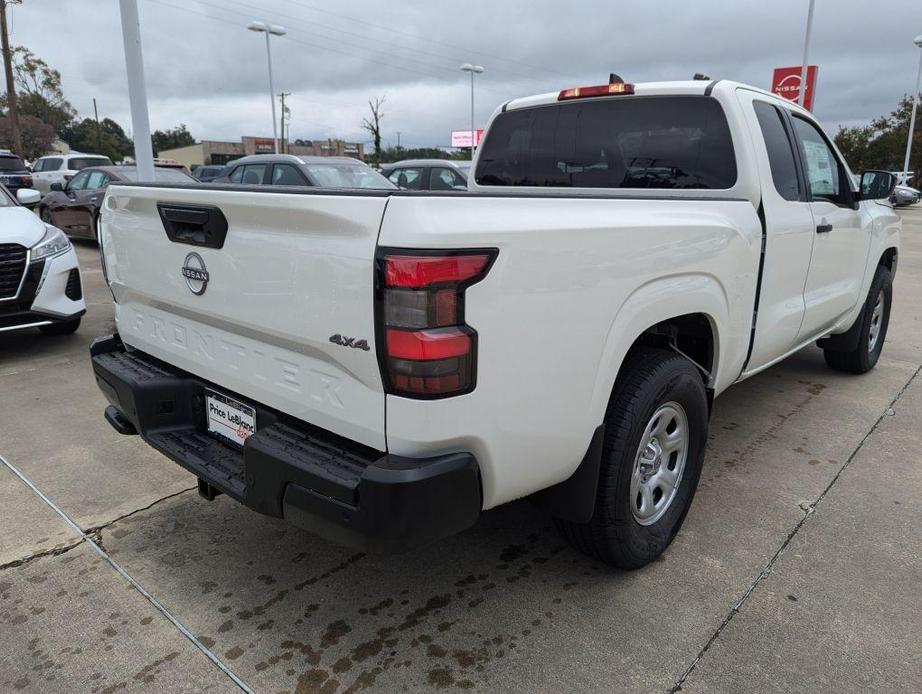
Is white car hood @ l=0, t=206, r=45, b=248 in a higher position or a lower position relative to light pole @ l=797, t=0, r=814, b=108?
lower

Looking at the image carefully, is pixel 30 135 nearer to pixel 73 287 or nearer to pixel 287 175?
pixel 287 175

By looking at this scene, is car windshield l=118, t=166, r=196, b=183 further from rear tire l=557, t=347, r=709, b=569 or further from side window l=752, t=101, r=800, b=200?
rear tire l=557, t=347, r=709, b=569

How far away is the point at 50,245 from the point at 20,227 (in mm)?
254

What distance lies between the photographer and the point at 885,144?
138ft

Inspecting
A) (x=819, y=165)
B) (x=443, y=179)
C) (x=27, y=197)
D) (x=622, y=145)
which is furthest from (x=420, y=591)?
(x=443, y=179)

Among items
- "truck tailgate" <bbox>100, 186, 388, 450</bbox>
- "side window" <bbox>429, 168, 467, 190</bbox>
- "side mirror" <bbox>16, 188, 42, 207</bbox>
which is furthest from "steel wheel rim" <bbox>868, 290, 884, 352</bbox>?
"side window" <bbox>429, 168, 467, 190</bbox>

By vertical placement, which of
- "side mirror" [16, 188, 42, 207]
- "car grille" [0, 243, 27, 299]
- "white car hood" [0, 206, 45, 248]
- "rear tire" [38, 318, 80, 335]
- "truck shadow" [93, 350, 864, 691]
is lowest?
"truck shadow" [93, 350, 864, 691]

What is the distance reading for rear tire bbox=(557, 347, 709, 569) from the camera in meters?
2.42

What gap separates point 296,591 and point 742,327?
221 cm

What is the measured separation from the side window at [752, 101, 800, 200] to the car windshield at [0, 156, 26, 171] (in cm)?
2284

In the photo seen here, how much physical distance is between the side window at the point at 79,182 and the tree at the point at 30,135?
45.7m

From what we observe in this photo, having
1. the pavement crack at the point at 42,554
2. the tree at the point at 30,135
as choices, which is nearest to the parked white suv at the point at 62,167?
the pavement crack at the point at 42,554

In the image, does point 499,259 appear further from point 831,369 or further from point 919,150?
point 919,150

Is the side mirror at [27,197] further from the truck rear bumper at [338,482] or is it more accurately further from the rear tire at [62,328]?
the truck rear bumper at [338,482]
